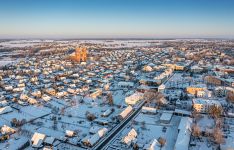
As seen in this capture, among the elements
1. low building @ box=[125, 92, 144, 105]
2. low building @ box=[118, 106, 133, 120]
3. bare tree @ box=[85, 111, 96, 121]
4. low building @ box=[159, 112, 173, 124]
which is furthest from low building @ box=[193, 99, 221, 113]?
bare tree @ box=[85, 111, 96, 121]

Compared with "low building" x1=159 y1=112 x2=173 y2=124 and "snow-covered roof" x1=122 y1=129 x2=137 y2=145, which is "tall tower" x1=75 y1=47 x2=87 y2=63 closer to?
"low building" x1=159 y1=112 x2=173 y2=124

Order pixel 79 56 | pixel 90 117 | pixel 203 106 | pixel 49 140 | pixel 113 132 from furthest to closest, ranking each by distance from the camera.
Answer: pixel 79 56 → pixel 203 106 → pixel 90 117 → pixel 113 132 → pixel 49 140

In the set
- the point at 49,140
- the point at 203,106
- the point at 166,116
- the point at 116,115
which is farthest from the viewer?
the point at 203,106

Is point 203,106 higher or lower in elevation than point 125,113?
higher

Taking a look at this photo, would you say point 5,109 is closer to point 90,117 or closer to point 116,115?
point 90,117

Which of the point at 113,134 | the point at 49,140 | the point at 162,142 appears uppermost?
the point at 162,142

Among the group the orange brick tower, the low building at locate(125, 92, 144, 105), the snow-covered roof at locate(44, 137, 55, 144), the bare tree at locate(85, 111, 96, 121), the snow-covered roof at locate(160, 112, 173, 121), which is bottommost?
the snow-covered roof at locate(44, 137, 55, 144)

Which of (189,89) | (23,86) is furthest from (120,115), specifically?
(23,86)

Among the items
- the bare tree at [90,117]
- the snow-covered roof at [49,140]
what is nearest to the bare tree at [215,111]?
the bare tree at [90,117]

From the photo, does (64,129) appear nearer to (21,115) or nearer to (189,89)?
(21,115)

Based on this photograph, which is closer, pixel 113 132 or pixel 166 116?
pixel 113 132

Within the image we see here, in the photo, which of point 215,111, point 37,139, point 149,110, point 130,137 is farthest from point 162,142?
point 37,139

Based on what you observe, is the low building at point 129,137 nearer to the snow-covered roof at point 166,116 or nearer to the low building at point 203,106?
the snow-covered roof at point 166,116
